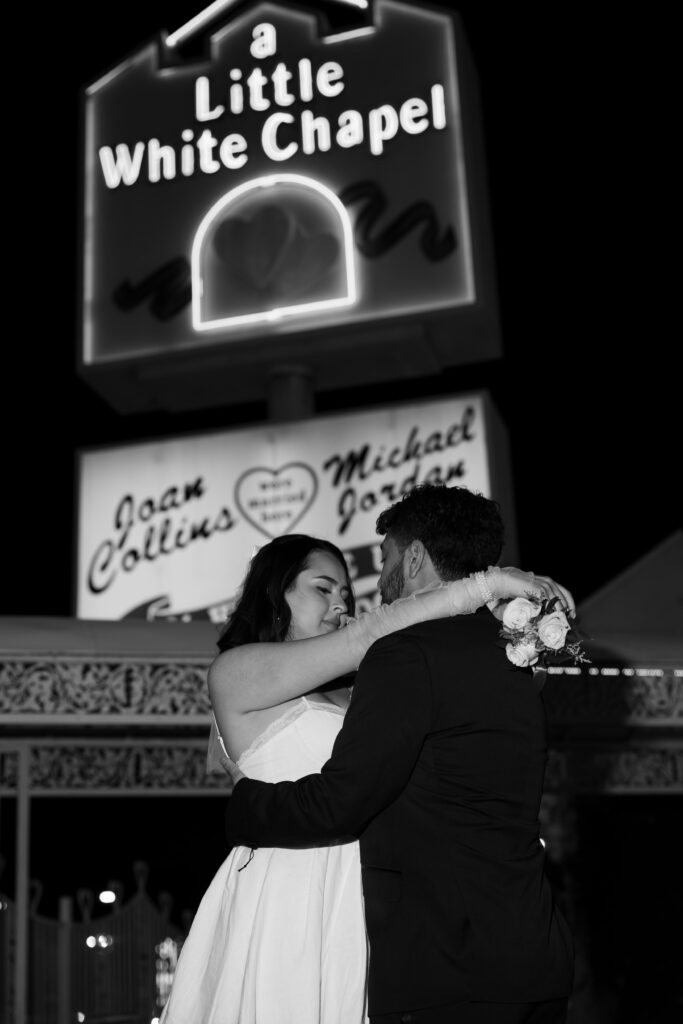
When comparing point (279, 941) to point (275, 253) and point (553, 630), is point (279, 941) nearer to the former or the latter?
point (553, 630)

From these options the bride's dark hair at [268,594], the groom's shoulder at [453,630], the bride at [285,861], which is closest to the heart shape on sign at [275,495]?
the bride's dark hair at [268,594]

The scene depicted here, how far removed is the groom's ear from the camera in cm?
315

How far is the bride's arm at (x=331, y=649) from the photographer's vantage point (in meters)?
3.01

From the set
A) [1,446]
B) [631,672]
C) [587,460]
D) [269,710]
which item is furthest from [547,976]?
[587,460]

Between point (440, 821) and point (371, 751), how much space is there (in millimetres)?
239

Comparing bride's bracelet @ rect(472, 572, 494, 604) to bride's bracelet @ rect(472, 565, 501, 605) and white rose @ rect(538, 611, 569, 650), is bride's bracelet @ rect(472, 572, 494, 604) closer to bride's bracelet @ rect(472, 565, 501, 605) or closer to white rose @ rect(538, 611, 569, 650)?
bride's bracelet @ rect(472, 565, 501, 605)

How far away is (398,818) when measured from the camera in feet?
9.36

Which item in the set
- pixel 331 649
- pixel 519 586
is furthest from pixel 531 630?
pixel 331 649

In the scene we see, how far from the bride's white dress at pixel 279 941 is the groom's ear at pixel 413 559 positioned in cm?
62

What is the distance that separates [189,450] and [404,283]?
2.54 meters

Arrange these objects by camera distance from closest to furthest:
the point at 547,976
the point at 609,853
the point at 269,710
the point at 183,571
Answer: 1. the point at 547,976
2. the point at 269,710
3. the point at 609,853
4. the point at 183,571

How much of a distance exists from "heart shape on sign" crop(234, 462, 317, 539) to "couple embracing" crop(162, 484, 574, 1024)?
7.88 m

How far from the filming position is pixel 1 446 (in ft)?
92.6

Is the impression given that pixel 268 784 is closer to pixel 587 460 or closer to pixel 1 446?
pixel 1 446
